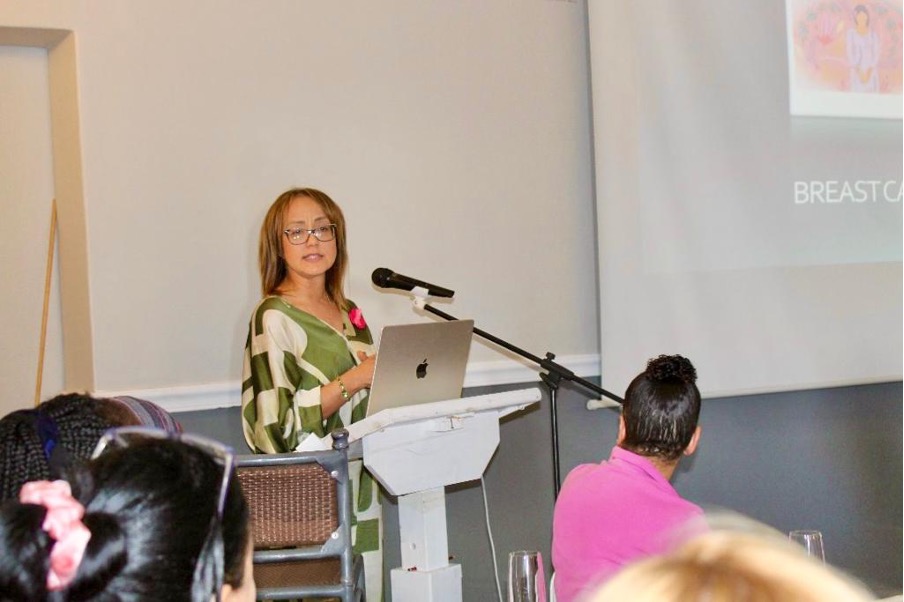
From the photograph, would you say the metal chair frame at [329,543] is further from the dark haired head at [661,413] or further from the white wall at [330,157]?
the white wall at [330,157]

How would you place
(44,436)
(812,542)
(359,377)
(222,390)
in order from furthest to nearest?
1. (222,390)
2. (359,377)
3. (812,542)
4. (44,436)

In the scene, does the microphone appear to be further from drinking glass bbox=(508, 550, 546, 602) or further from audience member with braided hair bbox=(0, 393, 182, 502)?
audience member with braided hair bbox=(0, 393, 182, 502)

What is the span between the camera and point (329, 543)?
7.22ft

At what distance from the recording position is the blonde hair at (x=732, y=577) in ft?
2.01

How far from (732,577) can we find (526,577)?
1164mm

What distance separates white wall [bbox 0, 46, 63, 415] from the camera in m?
3.31

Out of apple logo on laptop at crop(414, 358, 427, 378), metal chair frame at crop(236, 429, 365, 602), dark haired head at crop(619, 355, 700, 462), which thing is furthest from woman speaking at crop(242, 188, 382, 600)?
dark haired head at crop(619, 355, 700, 462)

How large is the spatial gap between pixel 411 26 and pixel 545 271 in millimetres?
939

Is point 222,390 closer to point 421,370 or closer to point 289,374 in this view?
point 289,374

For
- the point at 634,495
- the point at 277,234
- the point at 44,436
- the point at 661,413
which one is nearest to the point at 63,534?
the point at 44,436

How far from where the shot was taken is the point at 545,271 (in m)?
3.81

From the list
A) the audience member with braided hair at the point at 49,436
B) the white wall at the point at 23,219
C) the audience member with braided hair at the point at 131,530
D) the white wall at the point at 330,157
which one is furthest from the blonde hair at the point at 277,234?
the audience member with braided hair at the point at 131,530

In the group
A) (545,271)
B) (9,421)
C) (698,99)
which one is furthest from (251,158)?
(9,421)

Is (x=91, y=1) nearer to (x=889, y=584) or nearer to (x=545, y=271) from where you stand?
(x=545, y=271)
